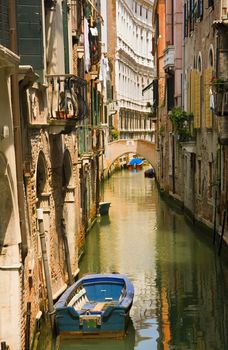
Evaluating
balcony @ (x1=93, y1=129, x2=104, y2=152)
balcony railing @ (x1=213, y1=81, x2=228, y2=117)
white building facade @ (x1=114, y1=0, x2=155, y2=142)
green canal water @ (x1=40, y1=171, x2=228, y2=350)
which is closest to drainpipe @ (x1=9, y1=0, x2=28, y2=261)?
green canal water @ (x1=40, y1=171, x2=228, y2=350)

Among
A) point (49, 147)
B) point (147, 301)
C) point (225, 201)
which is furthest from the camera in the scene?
point (225, 201)

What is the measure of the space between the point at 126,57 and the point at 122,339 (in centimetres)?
4634

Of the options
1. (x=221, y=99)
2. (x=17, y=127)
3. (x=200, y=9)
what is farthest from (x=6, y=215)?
(x=200, y=9)

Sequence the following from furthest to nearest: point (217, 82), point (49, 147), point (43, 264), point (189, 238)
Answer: point (189, 238), point (217, 82), point (49, 147), point (43, 264)

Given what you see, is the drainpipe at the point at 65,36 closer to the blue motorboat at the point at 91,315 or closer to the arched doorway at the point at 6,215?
the blue motorboat at the point at 91,315

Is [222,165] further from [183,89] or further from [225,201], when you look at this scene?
[183,89]

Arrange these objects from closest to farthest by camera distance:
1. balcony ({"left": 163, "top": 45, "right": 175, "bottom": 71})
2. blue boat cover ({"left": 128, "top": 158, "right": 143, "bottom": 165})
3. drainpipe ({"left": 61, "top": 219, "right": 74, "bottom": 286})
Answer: drainpipe ({"left": 61, "top": 219, "right": 74, "bottom": 286}) < balcony ({"left": 163, "top": 45, "right": 175, "bottom": 71}) < blue boat cover ({"left": 128, "top": 158, "right": 143, "bottom": 165})

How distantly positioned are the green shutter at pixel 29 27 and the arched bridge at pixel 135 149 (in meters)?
30.4

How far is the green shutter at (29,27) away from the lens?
420 inches

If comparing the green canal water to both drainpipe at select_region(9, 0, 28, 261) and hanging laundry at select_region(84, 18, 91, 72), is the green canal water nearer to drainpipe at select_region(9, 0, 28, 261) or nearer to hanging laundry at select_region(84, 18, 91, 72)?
drainpipe at select_region(9, 0, 28, 261)

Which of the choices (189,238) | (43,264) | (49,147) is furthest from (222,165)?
(43,264)

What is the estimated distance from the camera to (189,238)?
21.3m

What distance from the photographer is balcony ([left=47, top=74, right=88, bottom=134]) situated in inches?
466

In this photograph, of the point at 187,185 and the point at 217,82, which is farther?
the point at 187,185
